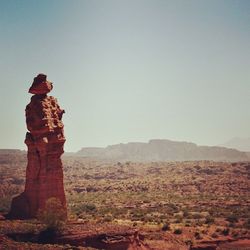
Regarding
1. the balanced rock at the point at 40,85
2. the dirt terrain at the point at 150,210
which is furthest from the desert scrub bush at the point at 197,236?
the balanced rock at the point at 40,85

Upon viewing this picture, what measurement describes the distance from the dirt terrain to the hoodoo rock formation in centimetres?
298

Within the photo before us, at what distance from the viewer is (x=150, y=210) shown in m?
56.2

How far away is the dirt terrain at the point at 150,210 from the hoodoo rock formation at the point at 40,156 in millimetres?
2975

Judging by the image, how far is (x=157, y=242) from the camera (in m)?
34.4

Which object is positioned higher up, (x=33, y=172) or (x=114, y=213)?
(x=33, y=172)

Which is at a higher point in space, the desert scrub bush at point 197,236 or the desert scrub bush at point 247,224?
the desert scrub bush at point 197,236

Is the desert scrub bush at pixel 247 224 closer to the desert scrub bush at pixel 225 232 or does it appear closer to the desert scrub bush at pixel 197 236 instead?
the desert scrub bush at pixel 225 232

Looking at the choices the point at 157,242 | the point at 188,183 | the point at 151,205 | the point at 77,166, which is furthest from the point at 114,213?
the point at 77,166

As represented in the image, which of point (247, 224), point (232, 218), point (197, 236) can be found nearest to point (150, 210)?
point (232, 218)

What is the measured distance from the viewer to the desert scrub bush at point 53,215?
30312mm

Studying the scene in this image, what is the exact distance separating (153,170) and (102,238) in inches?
3610

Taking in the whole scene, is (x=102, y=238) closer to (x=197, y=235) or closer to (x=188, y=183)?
(x=197, y=235)

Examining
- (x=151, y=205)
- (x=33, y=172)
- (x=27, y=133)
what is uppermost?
(x=27, y=133)

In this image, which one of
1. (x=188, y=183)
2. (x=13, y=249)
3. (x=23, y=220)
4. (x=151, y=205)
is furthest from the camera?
(x=188, y=183)
